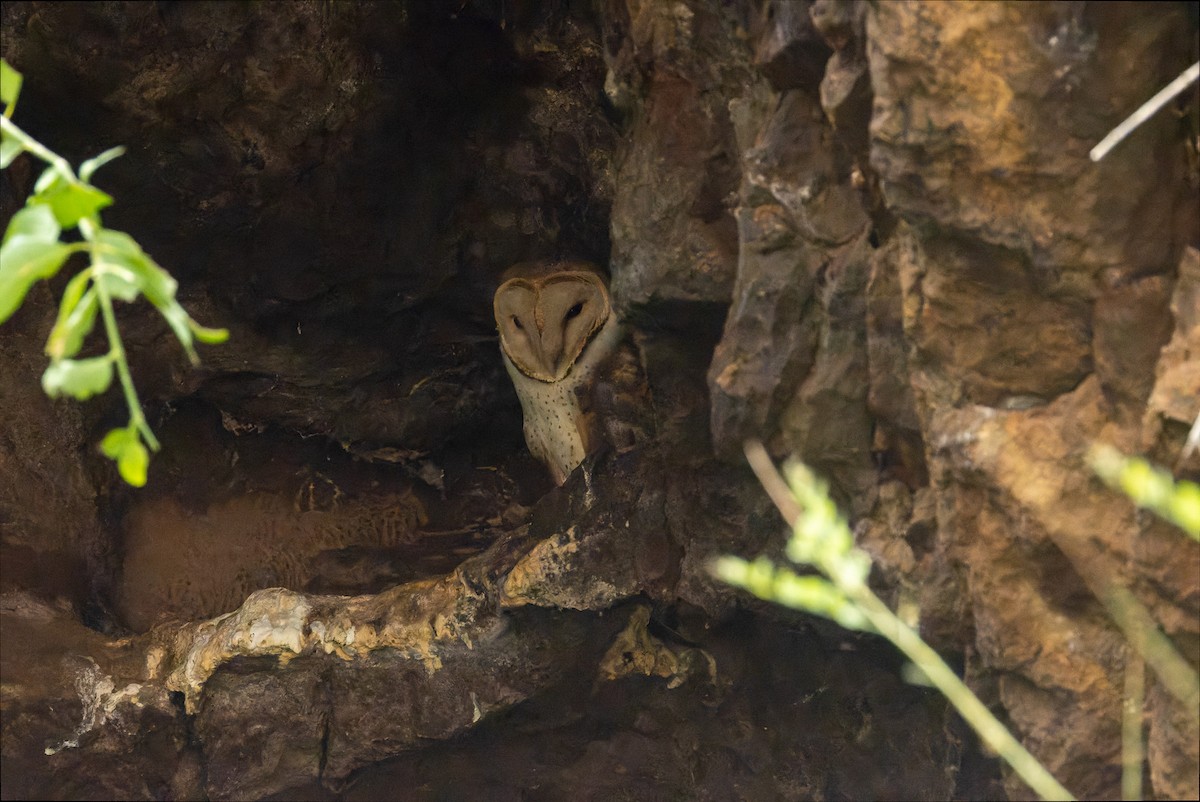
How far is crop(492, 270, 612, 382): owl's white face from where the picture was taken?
2.63 m

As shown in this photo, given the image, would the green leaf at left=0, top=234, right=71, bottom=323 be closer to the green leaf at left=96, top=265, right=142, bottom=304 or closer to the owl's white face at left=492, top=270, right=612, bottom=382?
the green leaf at left=96, top=265, right=142, bottom=304

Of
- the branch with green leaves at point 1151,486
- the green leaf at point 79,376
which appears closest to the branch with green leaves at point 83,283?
the green leaf at point 79,376

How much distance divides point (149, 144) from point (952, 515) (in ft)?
5.23

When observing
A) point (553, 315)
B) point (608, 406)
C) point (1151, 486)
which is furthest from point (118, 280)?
point (553, 315)

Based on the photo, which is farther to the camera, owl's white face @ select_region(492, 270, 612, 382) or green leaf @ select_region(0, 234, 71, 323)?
owl's white face @ select_region(492, 270, 612, 382)

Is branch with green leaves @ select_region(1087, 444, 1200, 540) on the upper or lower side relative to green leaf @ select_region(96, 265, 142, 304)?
lower

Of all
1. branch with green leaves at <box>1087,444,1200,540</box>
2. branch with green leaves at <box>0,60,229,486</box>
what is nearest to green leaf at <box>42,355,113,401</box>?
branch with green leaves at <box>0,60,229,486</box>

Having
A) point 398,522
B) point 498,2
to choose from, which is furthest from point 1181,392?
point 398,522

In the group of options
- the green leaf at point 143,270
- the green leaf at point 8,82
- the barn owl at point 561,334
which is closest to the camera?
the green leaf at point 143,270

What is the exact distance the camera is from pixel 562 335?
265 centimetres

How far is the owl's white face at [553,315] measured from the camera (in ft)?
8.63

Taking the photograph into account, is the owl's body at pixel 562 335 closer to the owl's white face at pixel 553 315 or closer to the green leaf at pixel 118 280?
the owl's white face at pixel 553 315

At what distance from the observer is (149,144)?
6.97ft

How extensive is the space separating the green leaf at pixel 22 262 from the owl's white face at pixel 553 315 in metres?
1.64
